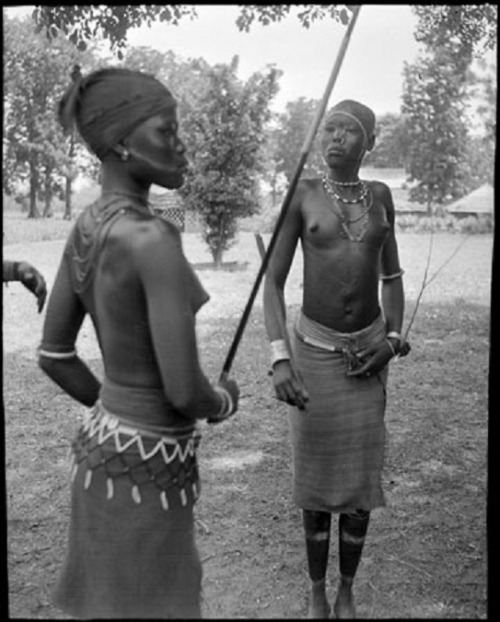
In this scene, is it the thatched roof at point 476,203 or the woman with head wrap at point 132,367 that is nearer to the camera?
the woman with head wrap at point 132,367

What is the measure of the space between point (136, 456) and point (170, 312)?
0.45 metres

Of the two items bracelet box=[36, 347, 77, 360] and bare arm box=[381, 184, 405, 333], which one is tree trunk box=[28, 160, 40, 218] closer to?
bracelet box=[36, 347, 77, 360]

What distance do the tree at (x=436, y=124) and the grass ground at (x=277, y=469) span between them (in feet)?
0.83

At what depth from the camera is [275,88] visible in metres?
3.29

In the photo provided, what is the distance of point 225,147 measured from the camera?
11.2 feet

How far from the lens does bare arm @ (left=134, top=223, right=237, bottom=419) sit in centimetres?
213

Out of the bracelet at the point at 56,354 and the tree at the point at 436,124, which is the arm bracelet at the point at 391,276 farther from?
the bracelet at the point at 56,354

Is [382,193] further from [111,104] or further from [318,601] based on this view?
[318,601]

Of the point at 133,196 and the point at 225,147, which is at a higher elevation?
the point at 225,147

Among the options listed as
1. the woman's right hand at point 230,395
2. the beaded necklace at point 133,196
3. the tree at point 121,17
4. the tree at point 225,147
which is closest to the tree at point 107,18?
Answer: the tree at point 121,17

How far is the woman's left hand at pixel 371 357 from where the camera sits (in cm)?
317

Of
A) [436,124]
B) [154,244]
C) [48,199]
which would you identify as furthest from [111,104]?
[436,124]

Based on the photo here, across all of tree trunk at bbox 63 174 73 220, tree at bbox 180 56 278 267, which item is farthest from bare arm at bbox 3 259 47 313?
tree at bbox 180 56 278 267

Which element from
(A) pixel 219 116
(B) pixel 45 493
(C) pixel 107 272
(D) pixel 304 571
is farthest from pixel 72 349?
(B) pixel 45 493
